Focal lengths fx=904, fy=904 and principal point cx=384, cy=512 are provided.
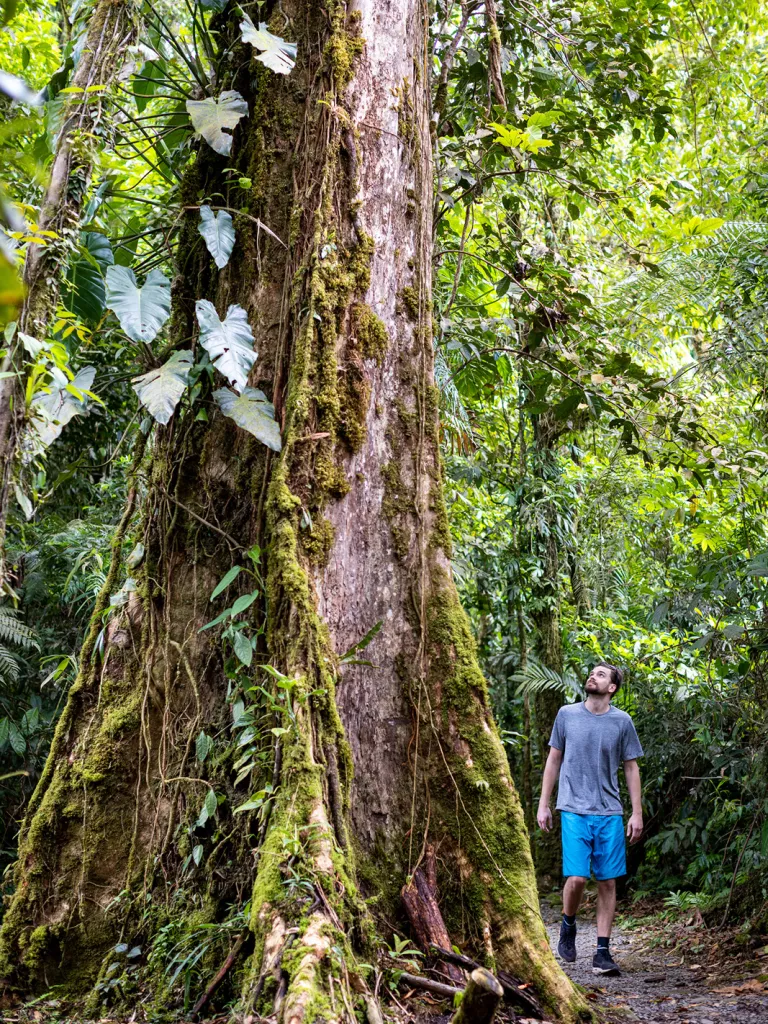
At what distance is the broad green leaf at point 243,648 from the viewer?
107 inches

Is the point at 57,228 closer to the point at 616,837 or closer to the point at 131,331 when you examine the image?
the point at 131,331

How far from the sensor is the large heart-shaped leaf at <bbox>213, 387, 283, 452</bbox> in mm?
2867

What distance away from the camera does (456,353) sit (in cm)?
549

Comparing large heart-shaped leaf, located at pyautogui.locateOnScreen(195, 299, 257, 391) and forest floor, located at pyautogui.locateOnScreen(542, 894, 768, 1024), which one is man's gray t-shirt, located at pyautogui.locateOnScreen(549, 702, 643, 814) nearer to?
forest floor, located at pyautogui.locateOnScreen(542, 894, 768, 1024)

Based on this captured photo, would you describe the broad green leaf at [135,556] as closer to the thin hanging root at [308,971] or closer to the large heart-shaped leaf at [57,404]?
the large heart-shaped leaf at [57,404]

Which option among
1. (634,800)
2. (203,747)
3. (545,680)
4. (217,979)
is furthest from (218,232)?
(545,680)

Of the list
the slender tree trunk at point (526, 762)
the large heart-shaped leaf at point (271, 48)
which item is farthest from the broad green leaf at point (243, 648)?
the slender tree trunk at point (526, 762)

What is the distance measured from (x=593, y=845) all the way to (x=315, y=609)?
309 centimetres

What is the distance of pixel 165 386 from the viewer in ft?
9.54

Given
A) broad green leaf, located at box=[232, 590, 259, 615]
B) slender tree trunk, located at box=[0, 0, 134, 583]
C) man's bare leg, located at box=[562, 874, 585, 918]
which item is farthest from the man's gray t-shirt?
slender tree trunk, located at box=[0, 0, 134, 583]

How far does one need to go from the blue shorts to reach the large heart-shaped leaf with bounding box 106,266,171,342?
362 centimetres

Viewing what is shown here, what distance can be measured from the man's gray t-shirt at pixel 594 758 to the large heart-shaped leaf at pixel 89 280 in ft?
10.8

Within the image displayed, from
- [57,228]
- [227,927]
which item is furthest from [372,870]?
[57,228]

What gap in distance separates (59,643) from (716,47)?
7256 millimetres
